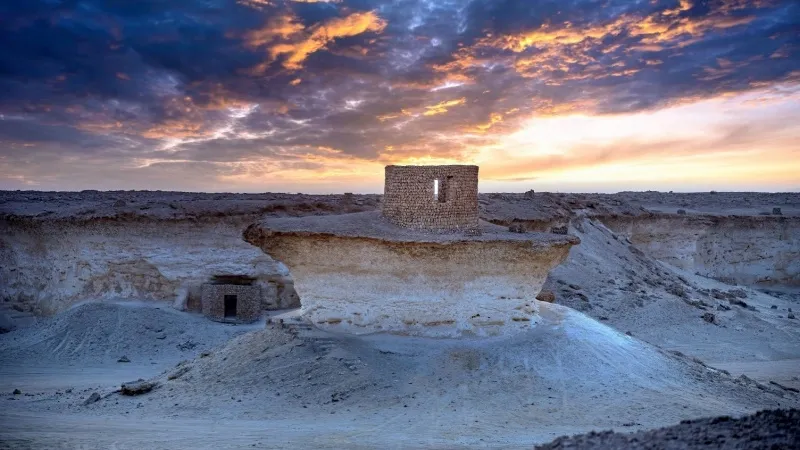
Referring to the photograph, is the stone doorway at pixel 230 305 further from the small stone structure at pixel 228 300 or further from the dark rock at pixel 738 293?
the dark rock at pixel 738 293

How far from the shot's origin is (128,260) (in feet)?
62.3

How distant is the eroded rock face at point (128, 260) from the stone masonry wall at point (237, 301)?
548 mm

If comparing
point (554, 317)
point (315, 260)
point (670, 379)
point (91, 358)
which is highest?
point (315, 260)

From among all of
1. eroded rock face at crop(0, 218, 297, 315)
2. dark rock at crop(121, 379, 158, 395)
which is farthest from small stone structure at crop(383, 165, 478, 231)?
eroded rock face at crop(0, 218, 297, 315)

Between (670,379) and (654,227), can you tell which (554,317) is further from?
(654,227)

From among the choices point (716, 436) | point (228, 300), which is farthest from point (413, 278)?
point (228, 300)

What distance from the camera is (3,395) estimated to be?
11.8 m

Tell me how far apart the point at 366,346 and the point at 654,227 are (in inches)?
786

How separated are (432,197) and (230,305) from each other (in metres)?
10.4

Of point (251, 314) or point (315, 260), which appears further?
point (251, 314)

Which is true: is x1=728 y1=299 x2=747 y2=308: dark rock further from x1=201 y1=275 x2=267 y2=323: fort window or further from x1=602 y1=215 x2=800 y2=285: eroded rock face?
x1=201 y1=275 x2=267 y2=323: fort window

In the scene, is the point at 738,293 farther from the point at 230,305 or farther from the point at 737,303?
the point at 230,305

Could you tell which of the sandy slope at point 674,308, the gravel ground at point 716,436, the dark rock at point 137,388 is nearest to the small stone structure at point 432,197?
the dark rock at point 137,388

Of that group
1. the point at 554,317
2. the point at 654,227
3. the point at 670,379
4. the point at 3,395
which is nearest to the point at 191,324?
the point at 3,395
